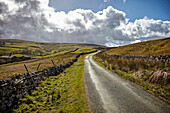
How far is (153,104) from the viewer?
6.02m

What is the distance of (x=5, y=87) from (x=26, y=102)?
1.93 m

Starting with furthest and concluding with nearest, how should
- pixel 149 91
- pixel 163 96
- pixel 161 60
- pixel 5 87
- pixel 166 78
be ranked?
1. pixel 161 60
2. pixel 166 78
3. pixel 149 91
4. pixel 163 96
5. pixel 5 87

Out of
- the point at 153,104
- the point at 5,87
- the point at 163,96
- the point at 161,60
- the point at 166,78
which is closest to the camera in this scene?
the point at 153,104

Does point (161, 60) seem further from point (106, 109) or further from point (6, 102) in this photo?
point (6, 102)

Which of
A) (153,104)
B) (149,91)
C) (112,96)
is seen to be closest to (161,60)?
(149,91)

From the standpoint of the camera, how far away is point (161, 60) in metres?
14.0

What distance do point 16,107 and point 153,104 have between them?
9.83 m

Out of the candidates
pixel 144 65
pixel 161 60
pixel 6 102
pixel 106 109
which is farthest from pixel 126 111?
pixel 161 60

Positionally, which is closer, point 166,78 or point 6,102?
point 6,102

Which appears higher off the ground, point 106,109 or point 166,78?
point 166,78

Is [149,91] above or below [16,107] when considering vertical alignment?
above

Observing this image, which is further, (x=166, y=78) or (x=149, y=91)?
(x=166, y=78)

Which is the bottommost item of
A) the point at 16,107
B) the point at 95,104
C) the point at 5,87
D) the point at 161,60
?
the point at 16,107

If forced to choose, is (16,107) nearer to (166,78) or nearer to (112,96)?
(112,96)
